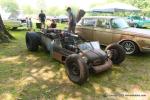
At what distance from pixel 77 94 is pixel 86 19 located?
5.70 metres

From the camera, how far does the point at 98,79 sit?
6223 millimetres

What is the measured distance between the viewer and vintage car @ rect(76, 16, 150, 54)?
8578mm

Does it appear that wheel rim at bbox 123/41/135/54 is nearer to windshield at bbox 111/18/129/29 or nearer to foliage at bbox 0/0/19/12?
windshield at bbox 111/18/129/29

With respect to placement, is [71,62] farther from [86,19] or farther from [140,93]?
[86,19]

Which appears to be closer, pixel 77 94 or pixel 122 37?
pixel 77 94

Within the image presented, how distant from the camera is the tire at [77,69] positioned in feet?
18.2

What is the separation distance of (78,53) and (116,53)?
1340mm

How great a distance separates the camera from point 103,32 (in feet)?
31.3

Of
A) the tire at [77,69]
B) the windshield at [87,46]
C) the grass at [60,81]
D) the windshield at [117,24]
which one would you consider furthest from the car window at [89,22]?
the tire at [77,69]

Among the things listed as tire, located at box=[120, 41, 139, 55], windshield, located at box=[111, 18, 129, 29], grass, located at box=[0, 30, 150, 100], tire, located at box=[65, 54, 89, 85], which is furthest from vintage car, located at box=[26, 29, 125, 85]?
windshield, located at box=[111, 18, 129, 29]

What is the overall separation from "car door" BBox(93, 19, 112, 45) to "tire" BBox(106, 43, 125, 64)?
220 centimetres

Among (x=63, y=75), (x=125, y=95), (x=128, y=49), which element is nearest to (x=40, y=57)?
(x=63, y=75)

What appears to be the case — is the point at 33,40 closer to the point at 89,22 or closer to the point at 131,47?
the point at 89,22

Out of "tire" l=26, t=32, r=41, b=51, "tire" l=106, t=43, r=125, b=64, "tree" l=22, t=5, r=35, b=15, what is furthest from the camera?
"tree" l=22, t=5, r=35, b=15
